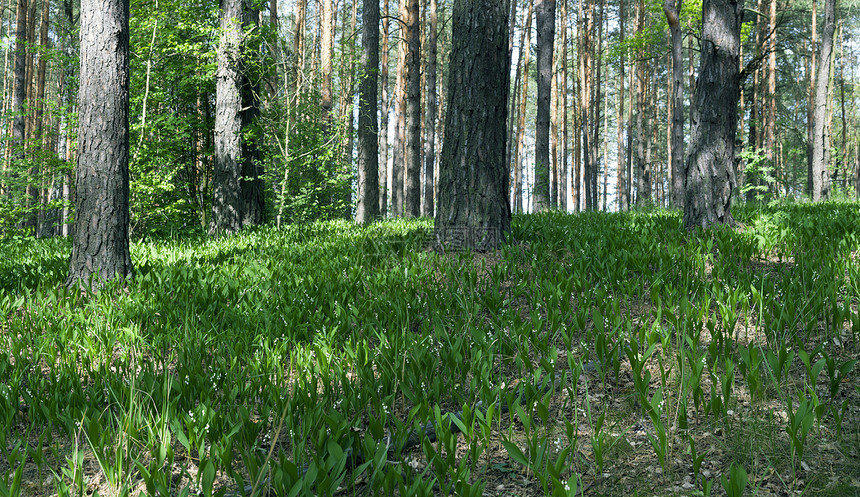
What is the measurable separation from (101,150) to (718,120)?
6784 millimetres

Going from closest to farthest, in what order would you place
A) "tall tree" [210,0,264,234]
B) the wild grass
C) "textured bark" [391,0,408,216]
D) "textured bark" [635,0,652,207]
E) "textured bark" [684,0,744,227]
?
the wild grass, "textured bark" [684,0,744,227], "tall tree" [210,0,264,234], "textured bark" [391,0,408,216], "textured bark" [635,0,652,207]

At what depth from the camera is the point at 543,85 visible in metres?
14.1

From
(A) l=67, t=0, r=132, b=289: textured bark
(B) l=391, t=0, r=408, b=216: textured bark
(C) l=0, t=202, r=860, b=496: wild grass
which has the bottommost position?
(C) l=0, t=202, r=860, b=496: wild grass

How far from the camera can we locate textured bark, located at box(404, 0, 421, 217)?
14.9 m

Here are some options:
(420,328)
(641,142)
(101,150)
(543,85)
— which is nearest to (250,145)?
(101,150)

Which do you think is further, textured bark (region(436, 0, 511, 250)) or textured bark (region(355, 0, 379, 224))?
textured bark (region(355, 0, 379, 224))

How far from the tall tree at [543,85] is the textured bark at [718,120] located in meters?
6.55

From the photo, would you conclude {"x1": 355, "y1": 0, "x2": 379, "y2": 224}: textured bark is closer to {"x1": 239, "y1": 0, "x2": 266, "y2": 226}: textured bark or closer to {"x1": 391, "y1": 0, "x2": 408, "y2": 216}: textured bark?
{"x1": 239, "y1": 0, "x2": 266, "y2": 226}: textured bark

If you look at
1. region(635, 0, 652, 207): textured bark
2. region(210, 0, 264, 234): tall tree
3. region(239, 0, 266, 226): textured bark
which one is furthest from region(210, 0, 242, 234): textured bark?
region(635, 0, 652, 207): textured bark

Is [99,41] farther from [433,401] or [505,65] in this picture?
[433,401]

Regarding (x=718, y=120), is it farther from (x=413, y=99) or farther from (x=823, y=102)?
(x=823, y=102)

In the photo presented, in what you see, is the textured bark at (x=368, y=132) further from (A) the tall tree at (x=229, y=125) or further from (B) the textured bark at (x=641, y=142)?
(B) the textured bark at (x=641, y=142)

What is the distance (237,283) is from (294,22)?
2174 cm

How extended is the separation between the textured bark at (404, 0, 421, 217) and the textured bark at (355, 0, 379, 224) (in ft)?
5.58
